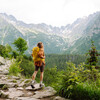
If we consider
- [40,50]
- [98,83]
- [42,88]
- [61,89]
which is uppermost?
[40,50]

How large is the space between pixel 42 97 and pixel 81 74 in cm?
182

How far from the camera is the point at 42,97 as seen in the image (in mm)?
4820

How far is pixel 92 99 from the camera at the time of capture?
3498 mm

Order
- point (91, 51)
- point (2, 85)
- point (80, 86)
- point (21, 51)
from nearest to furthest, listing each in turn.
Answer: point (80, 86), point (2, 85), point (91, 51), point (21, 51)

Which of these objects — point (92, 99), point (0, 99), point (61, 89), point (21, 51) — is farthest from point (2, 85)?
point (21, 51)

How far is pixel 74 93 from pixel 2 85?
14.8 ft

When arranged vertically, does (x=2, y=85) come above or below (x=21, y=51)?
below

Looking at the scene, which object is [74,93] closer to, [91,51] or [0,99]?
[0,99]

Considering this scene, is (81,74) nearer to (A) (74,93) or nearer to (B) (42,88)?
(A) (74,93)

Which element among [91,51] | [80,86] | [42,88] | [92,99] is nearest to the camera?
[92,99]

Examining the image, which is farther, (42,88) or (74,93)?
(42,88)

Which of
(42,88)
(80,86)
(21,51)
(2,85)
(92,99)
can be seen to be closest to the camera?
(92,99)

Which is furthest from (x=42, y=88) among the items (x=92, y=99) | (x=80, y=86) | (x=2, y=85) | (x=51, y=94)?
(x=92, y=99)

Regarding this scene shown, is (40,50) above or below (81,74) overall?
above
